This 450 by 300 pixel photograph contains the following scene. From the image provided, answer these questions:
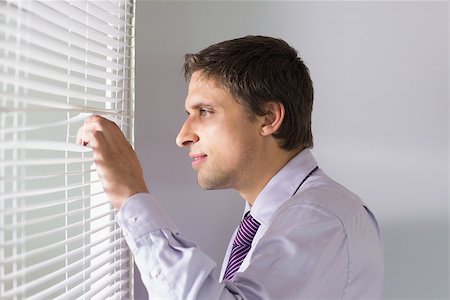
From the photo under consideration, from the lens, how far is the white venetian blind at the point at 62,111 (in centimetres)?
90

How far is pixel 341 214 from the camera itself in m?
1.07

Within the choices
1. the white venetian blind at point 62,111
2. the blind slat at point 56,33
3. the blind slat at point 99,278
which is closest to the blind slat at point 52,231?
the white venetian blind at point 62,111

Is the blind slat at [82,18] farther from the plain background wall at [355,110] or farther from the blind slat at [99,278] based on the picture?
the blind slat at [99,278]

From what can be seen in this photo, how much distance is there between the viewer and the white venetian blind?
90 cm

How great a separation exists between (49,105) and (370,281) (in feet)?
2.50

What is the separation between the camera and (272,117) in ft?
4.39

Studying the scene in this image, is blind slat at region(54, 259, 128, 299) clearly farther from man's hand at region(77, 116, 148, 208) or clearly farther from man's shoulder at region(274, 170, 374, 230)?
man's shoulder at region(274, 170, 374, 230)

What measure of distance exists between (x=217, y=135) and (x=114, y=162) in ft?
1.09

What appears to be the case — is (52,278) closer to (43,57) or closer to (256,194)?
(43,57)

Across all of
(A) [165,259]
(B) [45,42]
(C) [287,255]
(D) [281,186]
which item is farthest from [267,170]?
(B) [45,42]

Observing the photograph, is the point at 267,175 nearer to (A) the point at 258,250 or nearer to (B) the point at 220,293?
(A) the point at 258,250

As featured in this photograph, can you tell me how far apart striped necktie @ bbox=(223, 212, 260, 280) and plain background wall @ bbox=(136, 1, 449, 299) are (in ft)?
1.12

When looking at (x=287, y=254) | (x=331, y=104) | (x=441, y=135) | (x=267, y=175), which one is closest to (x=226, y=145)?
(x=267, y=175)

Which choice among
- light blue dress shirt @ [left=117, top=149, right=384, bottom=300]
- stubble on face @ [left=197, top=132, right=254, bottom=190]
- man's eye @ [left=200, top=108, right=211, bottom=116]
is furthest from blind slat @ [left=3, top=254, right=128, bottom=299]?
man's eye @ [left=200, top=108, right=211, bottom=116]
